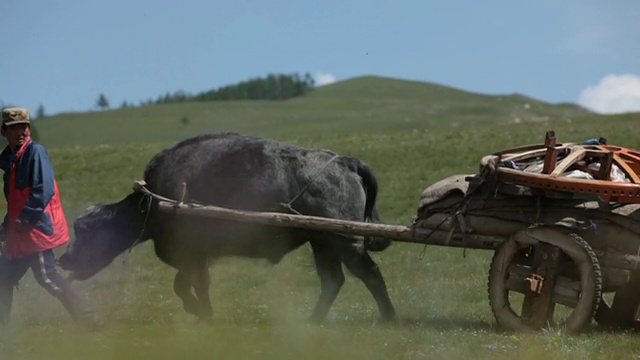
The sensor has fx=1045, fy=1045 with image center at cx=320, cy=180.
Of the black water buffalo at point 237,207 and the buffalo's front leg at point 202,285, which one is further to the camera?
the buffalo's front leg at point 202,285

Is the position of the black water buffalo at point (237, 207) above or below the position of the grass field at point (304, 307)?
above

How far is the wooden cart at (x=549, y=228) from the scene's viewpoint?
8977 mm

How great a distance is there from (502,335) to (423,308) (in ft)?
8.44

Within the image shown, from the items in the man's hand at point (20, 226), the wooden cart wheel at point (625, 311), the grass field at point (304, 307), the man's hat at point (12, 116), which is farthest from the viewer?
the man's hat at point (12, 116)

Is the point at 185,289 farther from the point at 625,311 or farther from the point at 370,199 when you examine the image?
the point at 625,311

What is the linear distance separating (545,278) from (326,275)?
2.88 meters

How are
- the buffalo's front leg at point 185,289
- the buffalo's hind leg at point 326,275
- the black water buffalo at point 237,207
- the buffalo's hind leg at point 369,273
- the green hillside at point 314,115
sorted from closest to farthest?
the buffalo's hind leg at point 369,273, the black water buffalo at point 237,207, the buffalo's hind leg at point 326,275, the buffalo's front leg at point 185,289, the green hillside at point 314,115

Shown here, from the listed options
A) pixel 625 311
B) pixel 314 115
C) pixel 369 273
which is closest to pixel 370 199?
pixel 369 273

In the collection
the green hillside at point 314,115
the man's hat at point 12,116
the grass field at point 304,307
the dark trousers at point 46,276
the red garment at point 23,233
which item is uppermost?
the man's hat at point 12,116

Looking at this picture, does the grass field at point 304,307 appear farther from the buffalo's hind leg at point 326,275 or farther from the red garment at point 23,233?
the red garment at point 23,233

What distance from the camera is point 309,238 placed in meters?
11.2

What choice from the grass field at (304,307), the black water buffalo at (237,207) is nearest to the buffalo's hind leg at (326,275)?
the black water buffalo at (237,207)

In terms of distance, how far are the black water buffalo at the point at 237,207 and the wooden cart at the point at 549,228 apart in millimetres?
993

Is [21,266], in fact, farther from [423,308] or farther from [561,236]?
[561,236]
